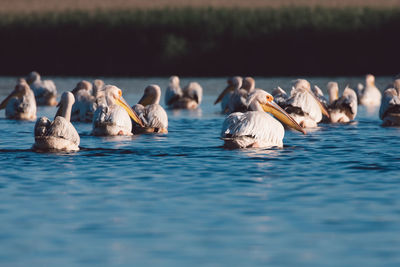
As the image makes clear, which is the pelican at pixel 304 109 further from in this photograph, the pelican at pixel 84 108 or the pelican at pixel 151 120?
the pelican at pixel 84 108

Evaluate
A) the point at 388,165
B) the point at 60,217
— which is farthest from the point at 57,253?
the point at 388,165

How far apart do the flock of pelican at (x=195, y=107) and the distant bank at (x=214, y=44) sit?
2079cm

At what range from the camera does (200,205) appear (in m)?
7.92

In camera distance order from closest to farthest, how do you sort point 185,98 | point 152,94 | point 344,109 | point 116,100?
point 116,100
point 344,109
point 152,94
point 185,98

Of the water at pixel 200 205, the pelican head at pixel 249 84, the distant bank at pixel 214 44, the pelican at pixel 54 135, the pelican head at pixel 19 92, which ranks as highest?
the distant bank at pixel 214 44


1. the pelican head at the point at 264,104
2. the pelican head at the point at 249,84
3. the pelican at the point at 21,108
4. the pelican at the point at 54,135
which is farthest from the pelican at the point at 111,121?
the pelican head at the point at 249,84

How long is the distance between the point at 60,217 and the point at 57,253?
1254 mm

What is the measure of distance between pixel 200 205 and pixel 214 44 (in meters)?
36.4

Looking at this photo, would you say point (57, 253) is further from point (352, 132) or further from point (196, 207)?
point (352, 132)

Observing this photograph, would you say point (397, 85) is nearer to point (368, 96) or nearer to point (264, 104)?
point (264, 104)

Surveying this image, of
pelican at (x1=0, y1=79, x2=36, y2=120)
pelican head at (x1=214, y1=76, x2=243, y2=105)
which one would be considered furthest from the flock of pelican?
pelican head at (x1=214, y1=76, x2=243, y2=105)

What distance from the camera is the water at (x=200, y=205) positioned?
6.20 metres

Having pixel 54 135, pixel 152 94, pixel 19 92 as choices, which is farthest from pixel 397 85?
pixel 54 135

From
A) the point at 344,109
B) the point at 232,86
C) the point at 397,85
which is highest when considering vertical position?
the point at 397,85
